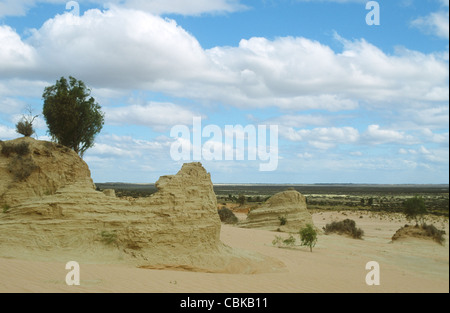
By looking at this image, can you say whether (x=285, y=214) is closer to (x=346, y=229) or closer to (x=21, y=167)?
(x=346, y=229)

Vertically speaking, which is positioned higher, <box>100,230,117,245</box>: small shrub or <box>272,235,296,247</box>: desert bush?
<box>100,230,117,245</box>: small shrub

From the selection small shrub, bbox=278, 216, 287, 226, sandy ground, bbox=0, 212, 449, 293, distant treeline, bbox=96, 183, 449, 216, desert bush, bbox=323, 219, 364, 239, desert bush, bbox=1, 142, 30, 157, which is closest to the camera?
sandy ground, bbox=0, 212, 449, 293

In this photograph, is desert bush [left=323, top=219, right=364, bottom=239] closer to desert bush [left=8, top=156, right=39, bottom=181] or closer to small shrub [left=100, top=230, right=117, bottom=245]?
small shrub [left=100, top=230, right=117, bottom=245]

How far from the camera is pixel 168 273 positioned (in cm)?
1102

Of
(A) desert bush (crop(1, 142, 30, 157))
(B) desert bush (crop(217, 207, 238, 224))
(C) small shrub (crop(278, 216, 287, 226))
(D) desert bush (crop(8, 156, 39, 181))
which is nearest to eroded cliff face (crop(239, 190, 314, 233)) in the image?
(C) small shrub (crop(278, 216, 287, 226))

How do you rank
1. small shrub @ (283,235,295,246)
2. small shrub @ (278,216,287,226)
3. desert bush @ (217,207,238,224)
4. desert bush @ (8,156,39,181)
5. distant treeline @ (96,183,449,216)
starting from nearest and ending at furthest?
1. desert bush @ (8,156,39,181)
2. small shrub @ (283,235,295,246)
3. small shrub @ (278,216,287,226)
4. desert bush @ (217,207,238,224)
5. distant treeline @ (96,183,449,216)

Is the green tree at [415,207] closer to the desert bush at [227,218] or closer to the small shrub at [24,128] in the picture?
the desert bush at [227,218]

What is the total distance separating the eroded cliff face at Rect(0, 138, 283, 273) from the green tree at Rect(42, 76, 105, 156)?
27.4 feet

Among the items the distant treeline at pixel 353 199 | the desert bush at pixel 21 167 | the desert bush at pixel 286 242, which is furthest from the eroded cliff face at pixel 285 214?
the desert bush at pixel 21 167

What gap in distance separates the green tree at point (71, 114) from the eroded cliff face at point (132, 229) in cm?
835

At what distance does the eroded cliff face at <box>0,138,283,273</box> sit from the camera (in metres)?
11.8

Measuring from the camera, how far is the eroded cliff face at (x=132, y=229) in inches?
464

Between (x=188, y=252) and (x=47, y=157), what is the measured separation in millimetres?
7241

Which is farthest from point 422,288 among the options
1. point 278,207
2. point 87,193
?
point 278,207
